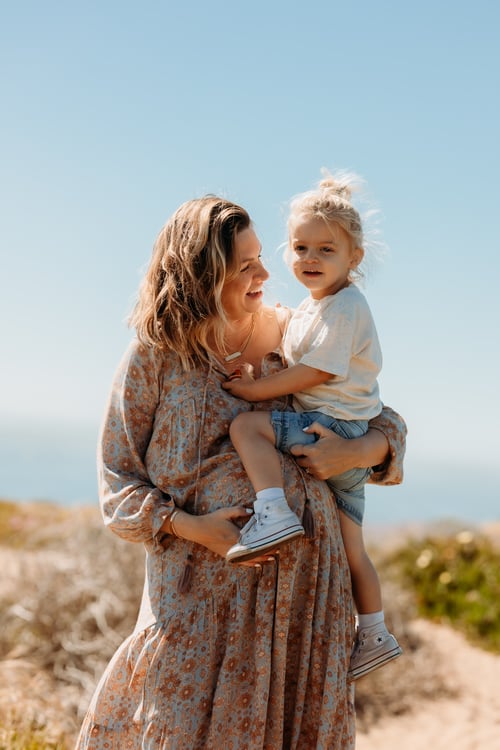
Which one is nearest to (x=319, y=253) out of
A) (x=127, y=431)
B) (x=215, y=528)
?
(x=127, y=431)

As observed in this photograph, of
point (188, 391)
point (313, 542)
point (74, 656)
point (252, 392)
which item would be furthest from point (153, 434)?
point (74, 656)

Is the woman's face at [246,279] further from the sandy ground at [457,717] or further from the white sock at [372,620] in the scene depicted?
the sandy ground at [457,717]

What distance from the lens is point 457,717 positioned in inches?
296

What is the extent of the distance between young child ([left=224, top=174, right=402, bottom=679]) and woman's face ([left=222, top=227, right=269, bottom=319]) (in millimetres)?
155

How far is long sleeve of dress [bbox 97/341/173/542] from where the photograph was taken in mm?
2594

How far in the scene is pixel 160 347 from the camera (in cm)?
265

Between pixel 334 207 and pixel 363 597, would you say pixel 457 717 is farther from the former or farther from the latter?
pixel 334 207

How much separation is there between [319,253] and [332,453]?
714mm

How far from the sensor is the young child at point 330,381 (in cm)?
255

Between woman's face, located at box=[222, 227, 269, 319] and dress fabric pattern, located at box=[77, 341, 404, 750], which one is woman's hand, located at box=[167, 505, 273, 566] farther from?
woman's face, located at box=[222, 227, 269, 319]

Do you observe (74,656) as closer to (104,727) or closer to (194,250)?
(104,727)

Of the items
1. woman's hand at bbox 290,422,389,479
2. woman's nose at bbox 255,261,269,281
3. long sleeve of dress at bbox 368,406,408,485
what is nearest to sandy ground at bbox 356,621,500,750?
long sleeve of dress at bbox 368,406,408,485

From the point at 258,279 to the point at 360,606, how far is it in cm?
112

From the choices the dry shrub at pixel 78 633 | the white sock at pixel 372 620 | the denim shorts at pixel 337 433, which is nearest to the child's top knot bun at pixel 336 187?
the denim shorts at pixel 337 433
